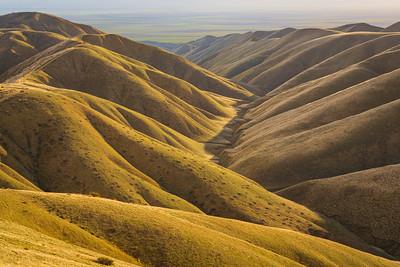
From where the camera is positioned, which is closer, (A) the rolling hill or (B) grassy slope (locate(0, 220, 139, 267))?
(B) grassy slope (locate(0, 220, 139, 267))

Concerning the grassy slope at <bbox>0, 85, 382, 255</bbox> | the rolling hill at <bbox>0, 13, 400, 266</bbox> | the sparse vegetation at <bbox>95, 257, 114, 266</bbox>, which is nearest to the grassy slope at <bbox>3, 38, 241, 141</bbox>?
the rolling hill at <bbox>0, 13, 400, 266</bbox>

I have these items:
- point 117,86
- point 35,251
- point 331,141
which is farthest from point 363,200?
point 117,86

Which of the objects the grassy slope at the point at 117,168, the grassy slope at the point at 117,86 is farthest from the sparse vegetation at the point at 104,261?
the grassy slope at the point at 117,86

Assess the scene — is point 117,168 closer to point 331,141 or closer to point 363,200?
point 363,200

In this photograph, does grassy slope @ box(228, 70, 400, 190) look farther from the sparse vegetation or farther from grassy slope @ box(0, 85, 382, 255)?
the sparse vegetation

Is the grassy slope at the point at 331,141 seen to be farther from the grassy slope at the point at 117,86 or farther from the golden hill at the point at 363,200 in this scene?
the grassy slope at the point at 117,86

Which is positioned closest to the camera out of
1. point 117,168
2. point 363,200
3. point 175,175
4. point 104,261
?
point 104,261
